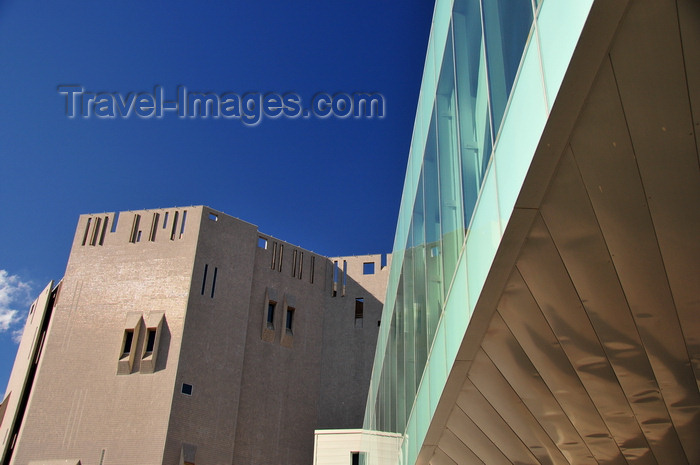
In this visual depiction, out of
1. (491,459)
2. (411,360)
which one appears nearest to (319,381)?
(411,360)

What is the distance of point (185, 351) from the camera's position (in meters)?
20.3

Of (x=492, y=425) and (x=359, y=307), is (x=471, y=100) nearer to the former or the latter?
(x=492, y=425)

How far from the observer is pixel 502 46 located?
3.79 metres

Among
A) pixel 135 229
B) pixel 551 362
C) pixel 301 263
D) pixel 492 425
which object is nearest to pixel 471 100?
pixel 551 362

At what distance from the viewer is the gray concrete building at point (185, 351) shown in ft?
63.5

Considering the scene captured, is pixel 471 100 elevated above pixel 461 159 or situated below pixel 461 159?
above

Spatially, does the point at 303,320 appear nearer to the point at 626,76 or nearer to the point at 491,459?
the point at 491,459

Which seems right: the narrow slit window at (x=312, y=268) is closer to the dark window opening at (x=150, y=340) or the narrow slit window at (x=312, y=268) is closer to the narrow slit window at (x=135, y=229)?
the narrow slit window at (x=135, y=229)

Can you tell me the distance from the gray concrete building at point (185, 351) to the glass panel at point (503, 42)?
684 inches

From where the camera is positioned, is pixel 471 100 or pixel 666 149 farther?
pixel 471 100

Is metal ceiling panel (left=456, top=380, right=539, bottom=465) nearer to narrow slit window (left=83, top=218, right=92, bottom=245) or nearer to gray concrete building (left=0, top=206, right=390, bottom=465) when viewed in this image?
gray concrete building (left=0, top=206, right=390, bottom=465)

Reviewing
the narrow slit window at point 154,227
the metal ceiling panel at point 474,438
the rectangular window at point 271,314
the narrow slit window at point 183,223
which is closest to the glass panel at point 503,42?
the metal ceiling panel at point 474,438

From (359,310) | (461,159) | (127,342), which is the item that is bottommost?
(461,159)

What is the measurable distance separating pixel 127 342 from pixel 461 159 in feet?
Answer: 59.3
